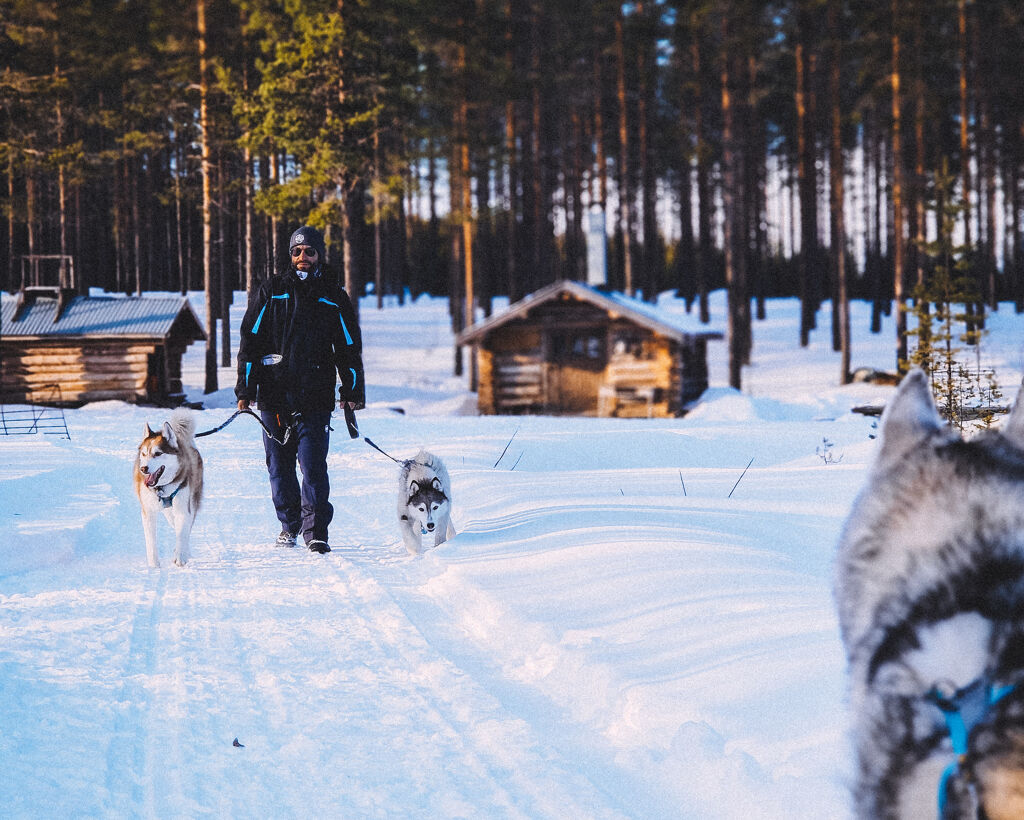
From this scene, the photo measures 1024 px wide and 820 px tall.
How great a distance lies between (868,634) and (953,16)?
3314cm

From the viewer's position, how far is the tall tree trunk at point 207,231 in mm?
21062

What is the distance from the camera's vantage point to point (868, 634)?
132 cm

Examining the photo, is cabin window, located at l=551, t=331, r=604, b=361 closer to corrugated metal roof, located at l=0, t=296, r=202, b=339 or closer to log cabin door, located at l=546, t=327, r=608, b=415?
log cabin door, located at l=546, t=327, r=608, b=415

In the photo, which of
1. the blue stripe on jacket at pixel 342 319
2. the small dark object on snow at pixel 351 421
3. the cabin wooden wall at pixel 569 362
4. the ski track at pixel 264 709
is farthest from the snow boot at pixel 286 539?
the cabin wooden wall at pixel 569 362

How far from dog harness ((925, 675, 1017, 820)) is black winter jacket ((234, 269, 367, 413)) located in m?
5.19

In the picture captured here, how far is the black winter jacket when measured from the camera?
6.03 m

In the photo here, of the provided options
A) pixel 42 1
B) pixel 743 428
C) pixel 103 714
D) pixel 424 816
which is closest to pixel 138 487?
pixel 103 714

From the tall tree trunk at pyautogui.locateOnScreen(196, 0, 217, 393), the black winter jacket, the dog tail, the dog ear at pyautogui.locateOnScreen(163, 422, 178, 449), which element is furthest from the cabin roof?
the dog ear at pyautogui.locateOnScreen(163, 422, 178, 449)

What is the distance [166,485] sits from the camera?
5594 mm

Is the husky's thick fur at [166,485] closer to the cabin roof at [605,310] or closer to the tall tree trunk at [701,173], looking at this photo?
the cabin roof at [605,310]

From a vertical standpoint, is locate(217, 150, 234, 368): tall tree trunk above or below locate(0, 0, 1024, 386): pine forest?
below

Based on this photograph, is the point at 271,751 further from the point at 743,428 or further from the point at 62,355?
the point at 62,355

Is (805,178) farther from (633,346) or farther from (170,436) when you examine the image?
(170,436)

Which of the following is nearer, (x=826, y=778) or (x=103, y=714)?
(x=826, y=778)
